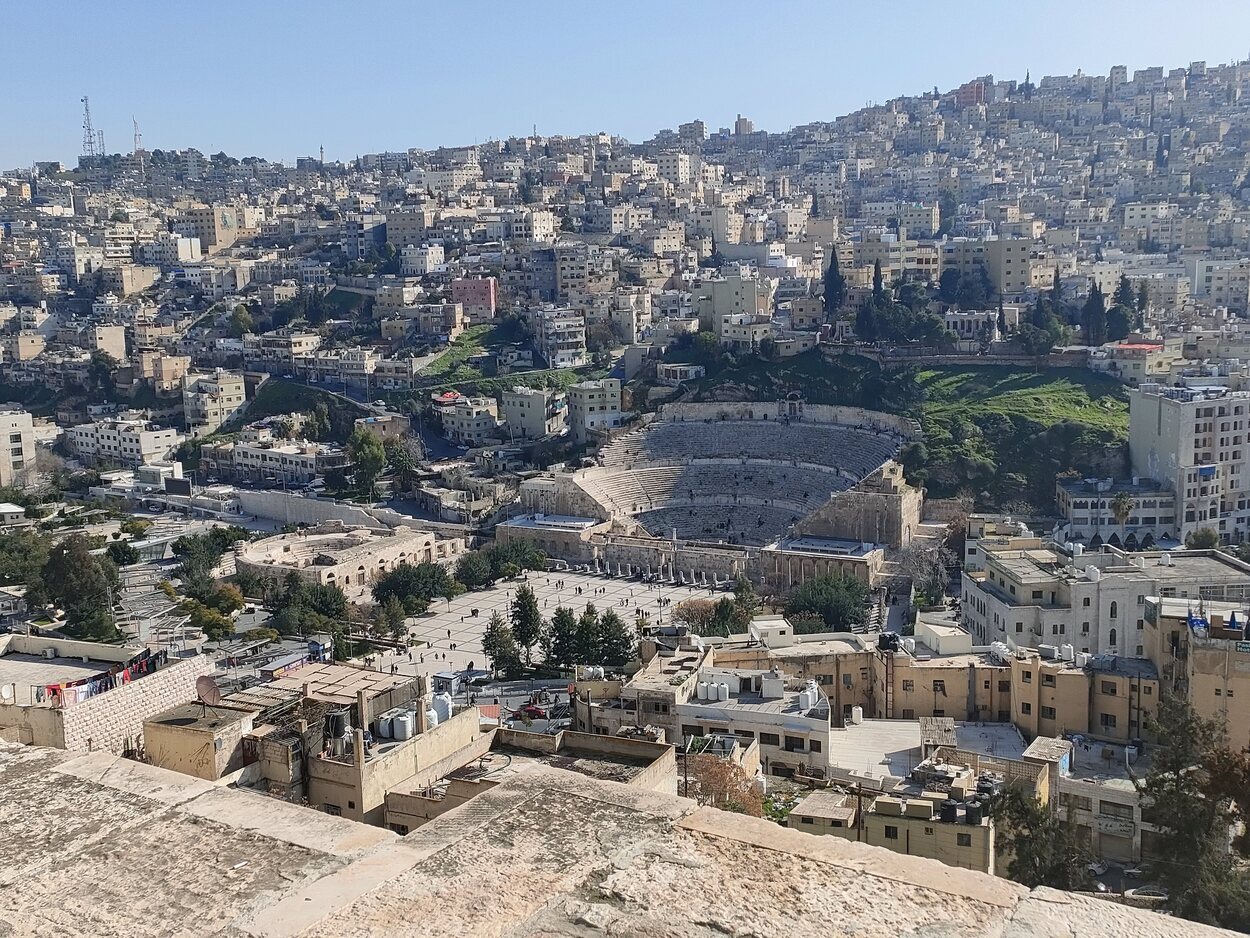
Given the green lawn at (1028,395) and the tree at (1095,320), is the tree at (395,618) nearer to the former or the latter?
the green lawn at (1028,395)

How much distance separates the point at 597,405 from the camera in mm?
45312

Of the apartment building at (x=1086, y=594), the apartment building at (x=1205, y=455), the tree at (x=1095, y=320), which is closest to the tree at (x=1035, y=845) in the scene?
the apartment building at (x=1086, y=594)

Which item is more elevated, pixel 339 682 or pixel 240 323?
pixel 240 323

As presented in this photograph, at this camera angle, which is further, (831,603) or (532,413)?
(532,413)

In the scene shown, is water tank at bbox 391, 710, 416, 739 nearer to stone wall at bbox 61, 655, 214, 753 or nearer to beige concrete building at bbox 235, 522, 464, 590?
stone wall at bbox 61, 655, 214, 753

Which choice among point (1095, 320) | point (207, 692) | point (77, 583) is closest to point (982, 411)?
point (1095, 320)

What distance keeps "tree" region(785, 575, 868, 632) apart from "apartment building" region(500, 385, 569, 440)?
1909 centimetres

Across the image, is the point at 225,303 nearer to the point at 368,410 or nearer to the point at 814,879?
the point at 368,410

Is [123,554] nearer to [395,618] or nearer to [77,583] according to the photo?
[77,583]

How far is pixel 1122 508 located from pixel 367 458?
2323 cm

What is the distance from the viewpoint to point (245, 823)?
5055 mm

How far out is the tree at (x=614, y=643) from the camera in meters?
24.9

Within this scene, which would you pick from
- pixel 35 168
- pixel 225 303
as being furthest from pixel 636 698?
pixel 35 168

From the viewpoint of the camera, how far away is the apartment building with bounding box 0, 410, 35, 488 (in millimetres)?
48938
